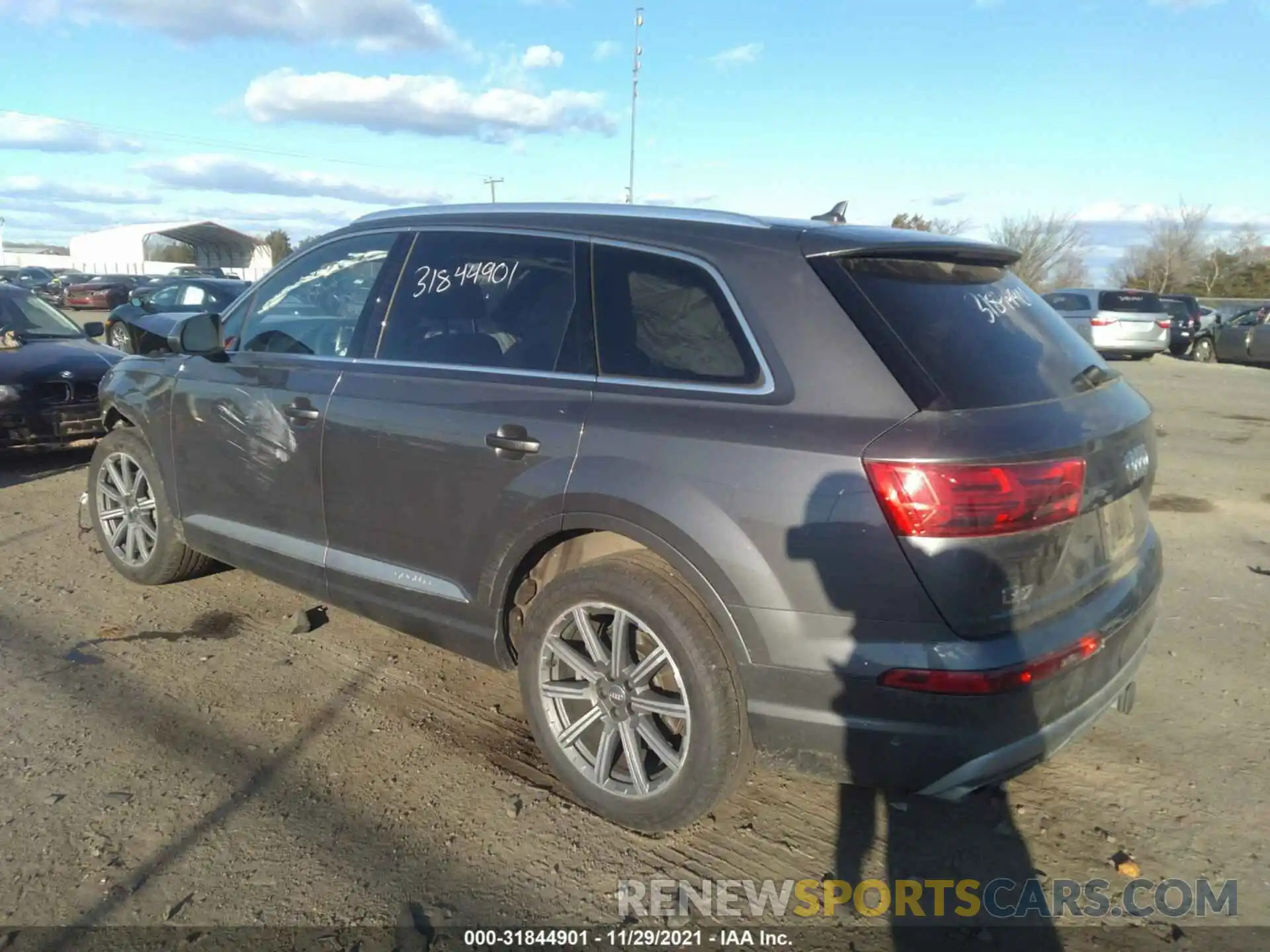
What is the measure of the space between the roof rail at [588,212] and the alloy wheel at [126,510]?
79.1 inches

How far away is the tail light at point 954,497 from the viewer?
239 centimetres

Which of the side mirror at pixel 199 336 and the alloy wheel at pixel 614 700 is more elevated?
the side mirror at pixel 199 336

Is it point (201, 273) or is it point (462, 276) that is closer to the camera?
point (462, 276)

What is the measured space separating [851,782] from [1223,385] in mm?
17235

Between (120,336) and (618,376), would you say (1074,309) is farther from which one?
(618,376)

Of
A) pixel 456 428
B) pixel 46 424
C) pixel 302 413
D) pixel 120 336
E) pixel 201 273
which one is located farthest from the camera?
pixel 201 273

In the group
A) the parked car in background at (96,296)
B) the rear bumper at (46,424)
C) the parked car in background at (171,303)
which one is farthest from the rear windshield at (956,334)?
the parked car in background at (96,296)

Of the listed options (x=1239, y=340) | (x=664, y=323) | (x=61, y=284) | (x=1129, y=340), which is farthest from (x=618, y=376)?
(x=61, y=284)

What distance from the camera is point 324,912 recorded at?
2621mm

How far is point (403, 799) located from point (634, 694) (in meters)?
0.89

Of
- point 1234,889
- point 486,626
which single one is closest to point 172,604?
point 486,626

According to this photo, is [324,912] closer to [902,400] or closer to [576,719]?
[576,719]

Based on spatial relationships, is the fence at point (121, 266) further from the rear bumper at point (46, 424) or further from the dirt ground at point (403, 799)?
the dirt ground at point (403, 799)

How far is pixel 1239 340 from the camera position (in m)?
22.5
